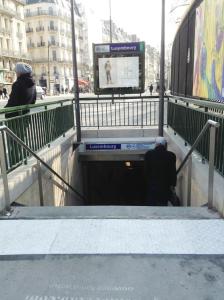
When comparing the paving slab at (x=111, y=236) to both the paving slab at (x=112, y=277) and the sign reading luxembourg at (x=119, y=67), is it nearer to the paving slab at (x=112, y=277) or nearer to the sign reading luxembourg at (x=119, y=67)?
the paving slab at (x=112, y=277)

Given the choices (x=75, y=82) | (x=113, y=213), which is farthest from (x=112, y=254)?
(x=75, y=82)

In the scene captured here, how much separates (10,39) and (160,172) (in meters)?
62.4

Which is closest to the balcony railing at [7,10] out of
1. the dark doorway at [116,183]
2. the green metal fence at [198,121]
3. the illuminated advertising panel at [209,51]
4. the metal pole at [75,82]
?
the dark doorway at [116,183]

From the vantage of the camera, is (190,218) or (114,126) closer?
(190,218)

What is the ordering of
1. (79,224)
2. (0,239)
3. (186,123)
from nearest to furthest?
1. (0,239)
2. (79,224)
3. (186,123)

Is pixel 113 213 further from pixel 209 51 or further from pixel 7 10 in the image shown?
pixel 7 10

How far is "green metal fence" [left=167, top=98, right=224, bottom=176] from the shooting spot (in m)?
4.16

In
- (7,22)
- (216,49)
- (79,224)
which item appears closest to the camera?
(79,224)

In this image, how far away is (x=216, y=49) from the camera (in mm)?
7188

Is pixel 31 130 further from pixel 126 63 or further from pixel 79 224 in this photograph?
pixel 126 63

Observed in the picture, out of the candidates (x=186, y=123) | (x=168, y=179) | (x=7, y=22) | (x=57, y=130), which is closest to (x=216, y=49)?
(x=186, y=123)

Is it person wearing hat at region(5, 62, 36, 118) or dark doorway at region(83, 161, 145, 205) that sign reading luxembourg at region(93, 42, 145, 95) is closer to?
dark doorway at region(83, 161, 145, 205)

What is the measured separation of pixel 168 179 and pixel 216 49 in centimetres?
362

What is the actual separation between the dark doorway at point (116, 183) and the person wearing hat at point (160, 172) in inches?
239
